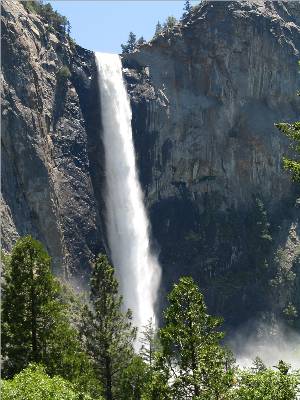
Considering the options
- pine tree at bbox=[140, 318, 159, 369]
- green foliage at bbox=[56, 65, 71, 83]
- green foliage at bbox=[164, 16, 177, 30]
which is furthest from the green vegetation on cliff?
green foliage at bbox=[164, 16, 177, 30]

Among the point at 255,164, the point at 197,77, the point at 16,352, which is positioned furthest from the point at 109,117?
the point at 16,352

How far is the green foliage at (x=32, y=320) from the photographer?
21062 millimetres

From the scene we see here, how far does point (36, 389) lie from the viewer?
53.1ft

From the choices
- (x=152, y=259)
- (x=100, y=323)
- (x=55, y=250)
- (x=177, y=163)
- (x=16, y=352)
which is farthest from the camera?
(x=177, y=163)

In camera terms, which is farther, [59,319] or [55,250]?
[55,250]

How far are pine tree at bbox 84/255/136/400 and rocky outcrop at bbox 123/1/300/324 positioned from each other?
123 ft

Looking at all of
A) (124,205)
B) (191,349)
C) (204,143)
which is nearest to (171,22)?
(204,143)

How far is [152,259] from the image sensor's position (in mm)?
63000

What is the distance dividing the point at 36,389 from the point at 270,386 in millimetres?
6466

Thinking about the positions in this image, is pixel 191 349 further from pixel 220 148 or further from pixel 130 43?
pixel 130 43

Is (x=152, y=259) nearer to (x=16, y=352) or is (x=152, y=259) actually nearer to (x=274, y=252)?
(x=274, y=252)

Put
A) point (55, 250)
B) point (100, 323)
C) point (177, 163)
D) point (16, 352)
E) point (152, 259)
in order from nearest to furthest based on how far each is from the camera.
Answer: point (16, 352), point (100, 323), point (55, 250), point (152, 259), point (177, 163)

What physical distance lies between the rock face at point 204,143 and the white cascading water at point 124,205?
1.11 metres

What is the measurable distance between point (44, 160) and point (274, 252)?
29733 mm
